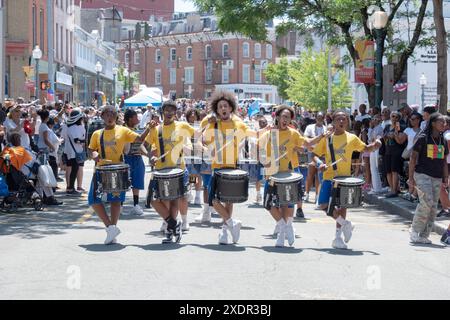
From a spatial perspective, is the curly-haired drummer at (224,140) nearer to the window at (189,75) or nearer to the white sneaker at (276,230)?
the white sneaker at (276,230)

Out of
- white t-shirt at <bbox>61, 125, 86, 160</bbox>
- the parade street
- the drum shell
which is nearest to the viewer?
the parade street

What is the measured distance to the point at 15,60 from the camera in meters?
46.2

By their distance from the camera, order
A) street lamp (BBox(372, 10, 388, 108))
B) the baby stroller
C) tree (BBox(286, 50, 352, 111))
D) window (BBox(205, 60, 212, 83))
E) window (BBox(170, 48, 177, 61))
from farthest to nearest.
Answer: window (BBox(170, 48, 177, 61)), window (BBox(205, 60, 212, 83)), tree (BBox(286, 50, 352, 111)), street lamp (BBox(372, 10, 388, 108)), the baby stroller

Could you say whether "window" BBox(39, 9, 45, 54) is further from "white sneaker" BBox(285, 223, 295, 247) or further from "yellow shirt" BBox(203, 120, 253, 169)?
"white sneaker" BBox(285, 223, 295, 247)

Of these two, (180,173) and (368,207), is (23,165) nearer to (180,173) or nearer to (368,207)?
(180,173)

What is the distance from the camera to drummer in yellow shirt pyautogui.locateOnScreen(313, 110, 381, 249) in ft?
38.4

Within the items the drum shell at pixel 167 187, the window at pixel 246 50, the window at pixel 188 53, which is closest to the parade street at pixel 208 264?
the drum shell at pixel 167 187

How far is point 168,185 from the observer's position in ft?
38.4

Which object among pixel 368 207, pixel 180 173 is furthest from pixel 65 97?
pixel 180 173

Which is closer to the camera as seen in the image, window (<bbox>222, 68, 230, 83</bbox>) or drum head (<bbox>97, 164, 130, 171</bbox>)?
drum head (<bbox>97, 164, 130, 171</bbox>)

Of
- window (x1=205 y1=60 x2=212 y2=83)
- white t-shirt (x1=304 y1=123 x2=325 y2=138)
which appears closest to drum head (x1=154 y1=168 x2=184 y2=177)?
white t-shirt (x1=304 y1=123 x2=325 y2=138)

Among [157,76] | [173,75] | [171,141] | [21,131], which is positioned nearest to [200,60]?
[173,75]

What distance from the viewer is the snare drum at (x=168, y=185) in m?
11.7

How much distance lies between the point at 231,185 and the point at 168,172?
0.85 metres
